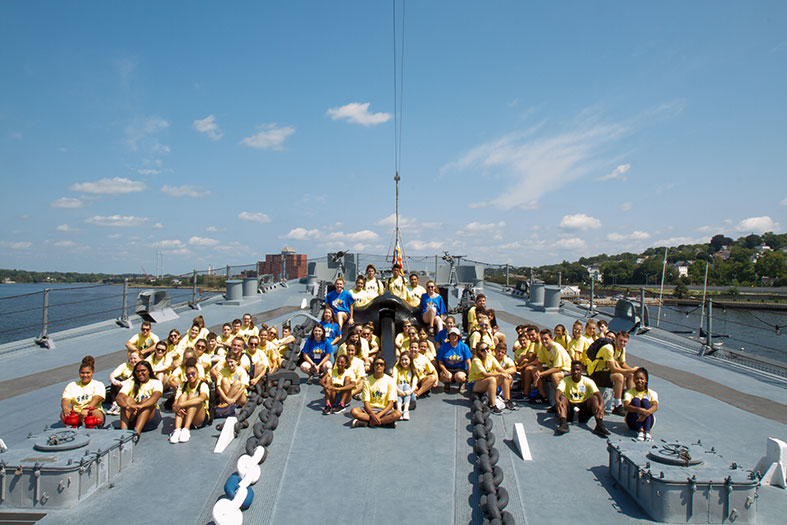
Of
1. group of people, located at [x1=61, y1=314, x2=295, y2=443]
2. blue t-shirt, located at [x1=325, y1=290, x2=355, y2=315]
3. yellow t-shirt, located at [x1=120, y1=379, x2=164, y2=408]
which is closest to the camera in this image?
group of people, located at [x1=61, y1=314, x2=295, y2=443]

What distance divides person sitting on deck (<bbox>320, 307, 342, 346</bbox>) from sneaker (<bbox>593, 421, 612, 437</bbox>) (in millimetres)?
3200

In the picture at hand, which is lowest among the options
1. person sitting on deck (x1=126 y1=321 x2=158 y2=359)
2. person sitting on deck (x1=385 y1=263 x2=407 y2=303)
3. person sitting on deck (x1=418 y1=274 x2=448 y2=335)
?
person sitting on deck (x1=126 y1=321 x2=158 y2=359)

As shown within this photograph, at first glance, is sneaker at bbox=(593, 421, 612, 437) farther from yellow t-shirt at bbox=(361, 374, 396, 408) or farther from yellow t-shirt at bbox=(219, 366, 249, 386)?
yellow t-shirt at bbox=(219, 366, 249, 386)

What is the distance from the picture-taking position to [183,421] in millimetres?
4574

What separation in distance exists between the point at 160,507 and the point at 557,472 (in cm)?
299

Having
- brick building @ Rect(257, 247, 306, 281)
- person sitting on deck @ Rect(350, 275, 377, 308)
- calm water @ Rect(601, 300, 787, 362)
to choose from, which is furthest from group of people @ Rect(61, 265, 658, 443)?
calm water @ Rect(601, 300, 787, 362)

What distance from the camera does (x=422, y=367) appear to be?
5422 millimetres

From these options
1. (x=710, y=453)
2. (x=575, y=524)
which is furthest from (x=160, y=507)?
(x=710, y=453)

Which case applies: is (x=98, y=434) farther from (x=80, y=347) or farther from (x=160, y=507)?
(x=80, y=347)

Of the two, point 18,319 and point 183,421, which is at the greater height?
point 183,421

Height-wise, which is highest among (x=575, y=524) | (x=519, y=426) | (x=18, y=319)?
(x=519, y=426)

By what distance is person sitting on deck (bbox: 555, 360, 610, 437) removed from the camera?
4.64 metres

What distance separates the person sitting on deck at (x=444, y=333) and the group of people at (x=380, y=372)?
22 millimetres

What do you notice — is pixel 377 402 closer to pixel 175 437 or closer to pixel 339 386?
pixel 339 386
